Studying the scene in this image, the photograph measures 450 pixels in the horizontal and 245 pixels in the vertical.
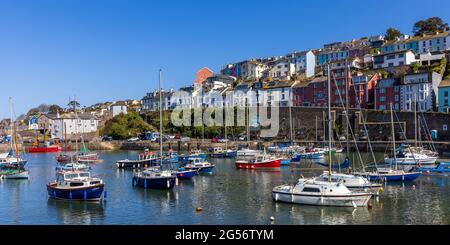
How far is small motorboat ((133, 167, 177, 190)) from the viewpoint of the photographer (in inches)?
930

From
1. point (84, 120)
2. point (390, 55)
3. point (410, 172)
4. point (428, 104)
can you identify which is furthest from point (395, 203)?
point (84, 120)

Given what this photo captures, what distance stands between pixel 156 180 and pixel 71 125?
202 ft

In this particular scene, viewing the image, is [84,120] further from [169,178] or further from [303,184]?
[303,184]

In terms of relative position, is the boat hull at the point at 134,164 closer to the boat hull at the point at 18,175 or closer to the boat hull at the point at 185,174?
the boat hull at the point at 18,175

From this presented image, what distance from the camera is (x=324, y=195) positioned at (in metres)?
18.0

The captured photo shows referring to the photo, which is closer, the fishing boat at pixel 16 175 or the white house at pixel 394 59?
the fishing boat at pixel 16 175

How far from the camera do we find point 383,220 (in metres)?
15.9

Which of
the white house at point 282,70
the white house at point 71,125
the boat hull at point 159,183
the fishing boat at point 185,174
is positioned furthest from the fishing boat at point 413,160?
the white house at point 71,125

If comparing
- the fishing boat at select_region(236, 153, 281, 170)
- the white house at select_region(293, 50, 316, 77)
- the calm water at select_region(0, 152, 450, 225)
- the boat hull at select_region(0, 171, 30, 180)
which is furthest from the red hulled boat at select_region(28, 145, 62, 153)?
the white house at select_region(293, 50, 316, 77)

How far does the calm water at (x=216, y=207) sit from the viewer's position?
1638 cm

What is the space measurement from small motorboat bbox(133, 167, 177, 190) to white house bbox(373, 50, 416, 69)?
1962 inches

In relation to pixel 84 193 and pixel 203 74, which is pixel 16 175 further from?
pixel 203 74

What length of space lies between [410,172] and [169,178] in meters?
14.0

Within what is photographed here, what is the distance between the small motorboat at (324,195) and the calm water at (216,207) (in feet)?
1.13
